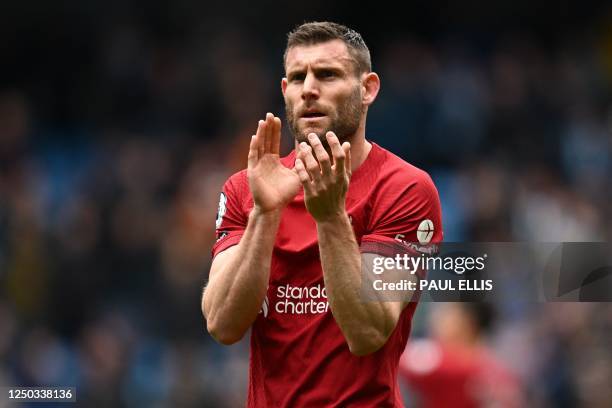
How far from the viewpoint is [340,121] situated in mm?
5195

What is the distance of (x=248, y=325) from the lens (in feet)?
16.4

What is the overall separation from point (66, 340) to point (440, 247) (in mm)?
6780

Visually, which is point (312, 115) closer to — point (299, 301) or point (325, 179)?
point (325, 179)

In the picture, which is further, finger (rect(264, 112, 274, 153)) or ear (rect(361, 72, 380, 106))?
ear (rect(361, 72, 380, 106))

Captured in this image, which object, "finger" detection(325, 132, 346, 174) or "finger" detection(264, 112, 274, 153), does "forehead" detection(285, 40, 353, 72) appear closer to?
"finger" detection(264, 112, 274, 153)

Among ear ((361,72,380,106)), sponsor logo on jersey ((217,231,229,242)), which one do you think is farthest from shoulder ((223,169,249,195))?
ear ((361,72,380,106))

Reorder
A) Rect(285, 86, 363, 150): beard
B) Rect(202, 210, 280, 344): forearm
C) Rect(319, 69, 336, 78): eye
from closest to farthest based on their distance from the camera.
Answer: Rect(202, 210, 280, 344): forearm → Rect(285, 86, 363, 150): beard → Rect(319, 69, 336, 78): eye

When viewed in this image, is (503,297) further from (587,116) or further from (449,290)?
(449,290)

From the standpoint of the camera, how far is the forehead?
5246 mm

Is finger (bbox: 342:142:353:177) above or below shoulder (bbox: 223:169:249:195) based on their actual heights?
below

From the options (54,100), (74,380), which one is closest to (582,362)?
(74,380)

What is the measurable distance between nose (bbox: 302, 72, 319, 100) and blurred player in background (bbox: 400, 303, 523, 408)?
4.73 meters

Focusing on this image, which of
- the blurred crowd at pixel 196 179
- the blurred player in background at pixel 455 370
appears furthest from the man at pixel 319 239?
the blurred crowd at pixel 196 179

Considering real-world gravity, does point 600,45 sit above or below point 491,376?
above
